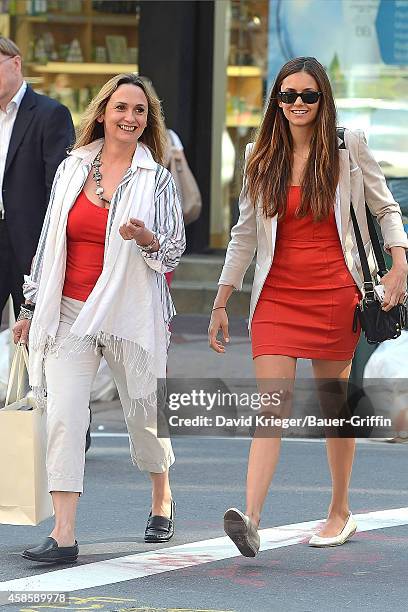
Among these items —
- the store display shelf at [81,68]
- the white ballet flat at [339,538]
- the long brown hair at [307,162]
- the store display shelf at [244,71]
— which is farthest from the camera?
the store display shelf at [81,68]

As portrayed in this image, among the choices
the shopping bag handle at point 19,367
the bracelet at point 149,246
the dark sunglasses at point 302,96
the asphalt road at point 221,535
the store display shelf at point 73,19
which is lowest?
the asphalt road at point 221,535

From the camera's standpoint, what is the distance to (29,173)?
7.77 metres

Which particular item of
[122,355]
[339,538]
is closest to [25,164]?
[122,355]

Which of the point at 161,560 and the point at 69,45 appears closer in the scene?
the point at 161,560

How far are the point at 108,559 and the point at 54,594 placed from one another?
636 millimetres

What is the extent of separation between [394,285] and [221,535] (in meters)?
1.31

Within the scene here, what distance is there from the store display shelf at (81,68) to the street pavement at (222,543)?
23.9 feet

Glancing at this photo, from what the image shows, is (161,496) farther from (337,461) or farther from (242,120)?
(242,120)

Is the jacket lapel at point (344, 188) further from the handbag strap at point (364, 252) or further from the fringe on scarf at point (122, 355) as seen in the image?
the fringe on scarf at point (122, 355)

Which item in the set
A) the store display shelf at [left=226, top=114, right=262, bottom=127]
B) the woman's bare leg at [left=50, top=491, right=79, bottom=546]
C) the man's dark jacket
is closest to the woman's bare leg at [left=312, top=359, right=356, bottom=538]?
the woman's bare leg at [left=50, top=491, right=79, bottom=546]

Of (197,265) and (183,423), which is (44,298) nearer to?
(183,423)

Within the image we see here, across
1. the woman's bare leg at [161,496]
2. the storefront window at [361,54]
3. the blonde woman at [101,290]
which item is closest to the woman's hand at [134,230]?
the blonde woman at [101,290]

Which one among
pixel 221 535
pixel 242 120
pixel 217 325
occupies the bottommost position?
pixel 221 535

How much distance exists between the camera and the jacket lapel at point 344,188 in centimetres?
622
